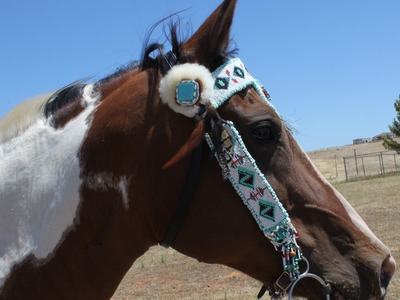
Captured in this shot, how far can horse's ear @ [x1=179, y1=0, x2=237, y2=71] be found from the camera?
222cm

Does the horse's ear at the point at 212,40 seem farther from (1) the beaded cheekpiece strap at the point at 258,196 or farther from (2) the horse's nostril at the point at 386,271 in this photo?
(2) the horse's nostril at the point at 386,271

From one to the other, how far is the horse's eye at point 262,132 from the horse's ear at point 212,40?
39 cm

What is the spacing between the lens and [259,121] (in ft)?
6.99

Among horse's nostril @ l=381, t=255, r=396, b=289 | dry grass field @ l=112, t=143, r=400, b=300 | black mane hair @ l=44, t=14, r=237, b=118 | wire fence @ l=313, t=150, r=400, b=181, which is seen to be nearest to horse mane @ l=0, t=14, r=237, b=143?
black mane hair @ l=44, t=14, r=237, b=118

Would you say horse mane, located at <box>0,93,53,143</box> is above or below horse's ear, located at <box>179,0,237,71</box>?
above

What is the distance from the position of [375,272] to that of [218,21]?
1315 millimetres

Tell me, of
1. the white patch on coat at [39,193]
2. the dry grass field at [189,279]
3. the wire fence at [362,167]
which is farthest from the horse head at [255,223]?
the wire fence at [362,167]

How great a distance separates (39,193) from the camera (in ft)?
7.29

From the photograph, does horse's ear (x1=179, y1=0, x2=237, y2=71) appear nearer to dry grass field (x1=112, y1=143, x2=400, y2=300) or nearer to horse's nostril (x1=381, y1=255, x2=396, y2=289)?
horse's nostril (x1=381, y1=255, x2=396, y2=289)

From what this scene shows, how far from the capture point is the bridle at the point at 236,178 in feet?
6.89

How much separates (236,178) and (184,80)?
0.51 metres

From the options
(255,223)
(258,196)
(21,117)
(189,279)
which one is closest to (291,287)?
(255,223)

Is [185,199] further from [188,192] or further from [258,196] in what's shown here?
[258,196]

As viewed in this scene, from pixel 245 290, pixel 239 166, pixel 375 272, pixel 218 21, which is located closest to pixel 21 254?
pixel 239 166
